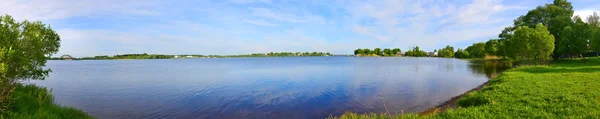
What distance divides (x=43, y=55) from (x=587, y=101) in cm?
2269

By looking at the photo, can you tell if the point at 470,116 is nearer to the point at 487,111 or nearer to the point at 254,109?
the point at 487,111

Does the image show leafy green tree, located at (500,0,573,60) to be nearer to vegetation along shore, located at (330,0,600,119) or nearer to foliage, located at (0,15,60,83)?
vegetation along shore, located at (330,0,600,119)

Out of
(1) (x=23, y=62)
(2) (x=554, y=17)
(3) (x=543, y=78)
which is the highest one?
(2) (x=554, y=17)

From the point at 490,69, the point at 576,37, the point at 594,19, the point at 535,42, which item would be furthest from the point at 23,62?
the point at 594,19

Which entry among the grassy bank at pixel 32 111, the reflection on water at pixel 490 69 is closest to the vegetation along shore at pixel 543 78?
the reflection on water at pixel 490 69

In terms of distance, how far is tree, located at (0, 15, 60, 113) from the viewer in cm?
877

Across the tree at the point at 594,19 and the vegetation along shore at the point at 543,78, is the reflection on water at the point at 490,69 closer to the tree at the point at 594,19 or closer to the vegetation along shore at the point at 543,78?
the vegetation along shore at the point at 543,78

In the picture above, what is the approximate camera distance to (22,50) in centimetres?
1024

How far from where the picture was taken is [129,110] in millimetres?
16484

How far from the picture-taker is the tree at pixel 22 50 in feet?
28.8

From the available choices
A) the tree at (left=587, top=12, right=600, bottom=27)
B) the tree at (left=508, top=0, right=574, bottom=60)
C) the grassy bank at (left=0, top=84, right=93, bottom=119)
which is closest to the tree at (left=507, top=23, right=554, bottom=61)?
the tree at (left=508, top=0, right=574, bottom=60)

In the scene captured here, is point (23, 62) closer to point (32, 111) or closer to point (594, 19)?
point (32, 111)

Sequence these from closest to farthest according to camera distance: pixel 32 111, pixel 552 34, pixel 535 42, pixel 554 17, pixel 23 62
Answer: pixel 23 62
pixel 32 111
pixel 535 42
pixel 552 34
pixel 554 17

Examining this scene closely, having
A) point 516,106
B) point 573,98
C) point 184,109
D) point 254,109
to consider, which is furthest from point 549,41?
point 184,109
